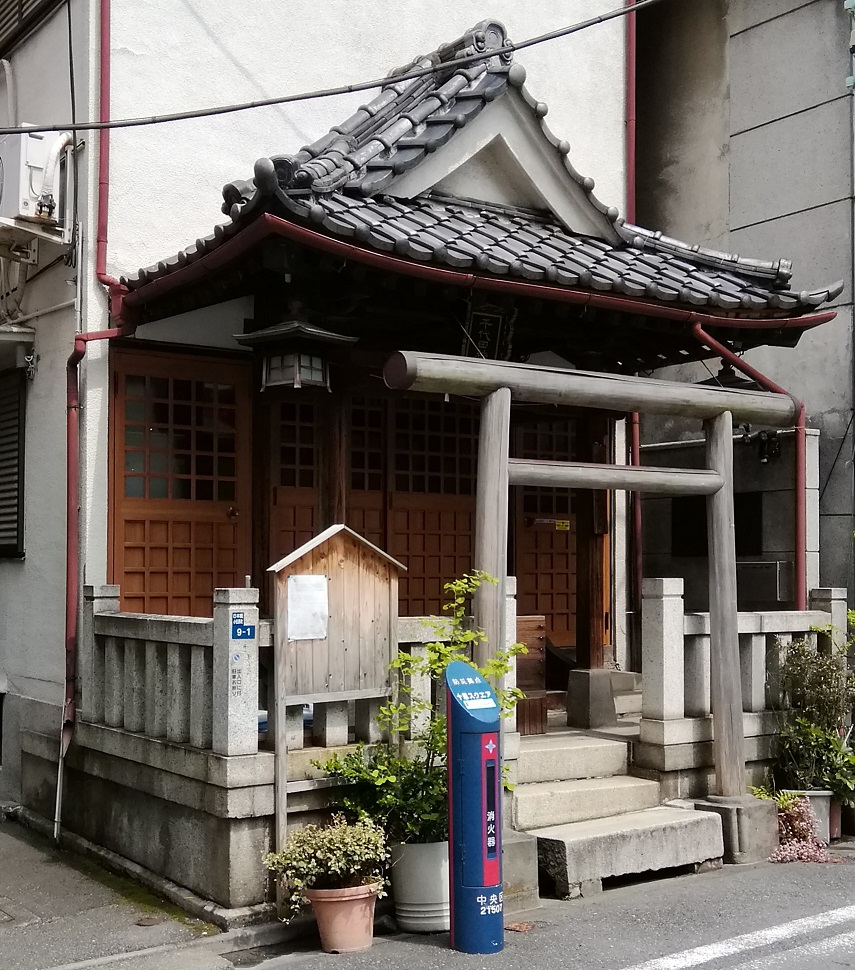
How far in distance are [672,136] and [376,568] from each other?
9874 mm

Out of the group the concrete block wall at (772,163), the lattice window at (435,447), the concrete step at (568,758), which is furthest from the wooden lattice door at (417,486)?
the concrete block wall at (772,163)

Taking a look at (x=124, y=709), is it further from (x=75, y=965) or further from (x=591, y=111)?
(x=591, y=111)

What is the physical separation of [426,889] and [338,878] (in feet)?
2.20

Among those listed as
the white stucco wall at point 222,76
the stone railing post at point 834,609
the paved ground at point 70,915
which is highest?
the white stucco wall at point 222,76

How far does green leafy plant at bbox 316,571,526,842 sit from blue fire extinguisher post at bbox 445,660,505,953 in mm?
459

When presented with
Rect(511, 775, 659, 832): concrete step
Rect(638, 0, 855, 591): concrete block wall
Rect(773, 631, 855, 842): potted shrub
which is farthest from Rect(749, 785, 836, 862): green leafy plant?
Rect(638, 0, 855, 591): concrete block wall

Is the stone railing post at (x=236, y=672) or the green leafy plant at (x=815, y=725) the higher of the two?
the stone railing post at (x=236, y=672)


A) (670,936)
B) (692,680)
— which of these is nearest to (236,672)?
(670,936)

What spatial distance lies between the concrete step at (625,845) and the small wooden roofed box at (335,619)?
68.7 inches

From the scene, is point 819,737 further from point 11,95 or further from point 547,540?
point 11,95

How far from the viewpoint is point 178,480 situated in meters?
10.4

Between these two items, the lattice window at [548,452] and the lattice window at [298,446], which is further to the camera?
the lattice window at [548,452]

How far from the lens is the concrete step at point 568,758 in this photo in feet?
30.0

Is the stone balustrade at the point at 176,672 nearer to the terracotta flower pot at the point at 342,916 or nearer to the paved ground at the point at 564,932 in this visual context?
the terracotta flower pot at the point at 342,916
